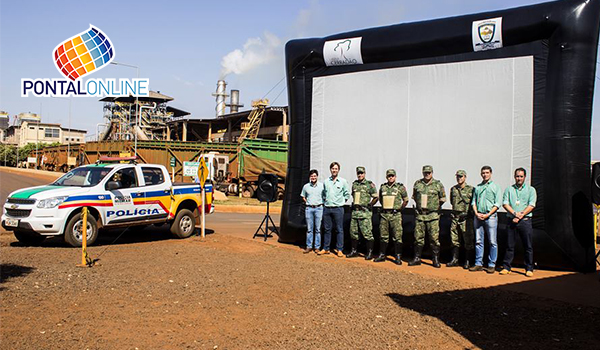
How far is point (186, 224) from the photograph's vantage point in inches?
520

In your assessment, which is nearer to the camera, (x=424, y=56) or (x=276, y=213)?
(x=424, y=56)

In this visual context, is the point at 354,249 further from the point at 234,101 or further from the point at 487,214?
the point at 234,101

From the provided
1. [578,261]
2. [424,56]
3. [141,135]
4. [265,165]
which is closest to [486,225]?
[578,261]

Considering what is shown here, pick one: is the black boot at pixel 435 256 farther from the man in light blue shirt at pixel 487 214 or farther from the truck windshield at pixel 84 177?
the truck windshield at pixel 84 177

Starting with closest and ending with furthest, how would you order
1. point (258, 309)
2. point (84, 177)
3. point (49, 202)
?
1. point (258, 309)
2. point (49, 202)
3. point (84, 177)

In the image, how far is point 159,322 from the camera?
5699 mm

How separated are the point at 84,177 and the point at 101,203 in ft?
3.09

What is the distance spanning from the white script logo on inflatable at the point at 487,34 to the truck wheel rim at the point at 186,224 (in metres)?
8.10

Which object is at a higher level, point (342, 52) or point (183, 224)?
point (342, 52)

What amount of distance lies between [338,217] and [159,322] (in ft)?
19.1

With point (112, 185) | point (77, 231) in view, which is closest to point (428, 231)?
point (112, 185)

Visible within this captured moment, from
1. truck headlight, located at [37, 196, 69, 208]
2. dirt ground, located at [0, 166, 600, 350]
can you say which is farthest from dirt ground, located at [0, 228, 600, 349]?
truck headlight, located at [37, 196, 69, 208]

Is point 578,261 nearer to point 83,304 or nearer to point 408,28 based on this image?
point 408,28

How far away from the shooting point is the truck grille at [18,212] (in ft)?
34.3
